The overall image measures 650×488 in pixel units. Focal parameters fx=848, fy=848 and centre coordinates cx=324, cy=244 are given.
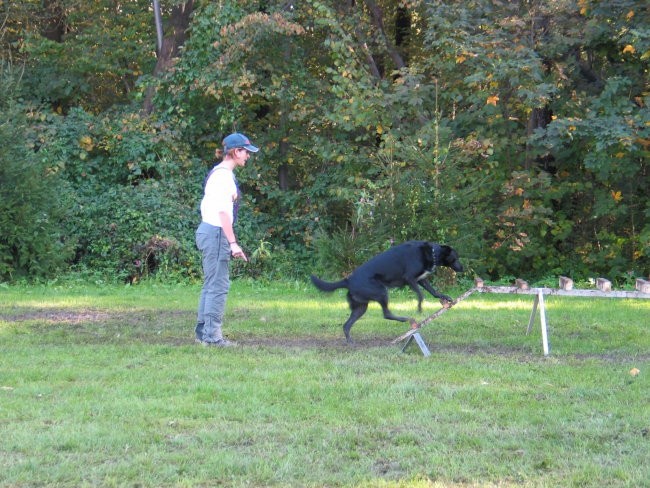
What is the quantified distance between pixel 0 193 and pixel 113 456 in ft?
37.3

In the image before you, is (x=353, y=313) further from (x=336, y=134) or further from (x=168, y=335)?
(x=336, y=134)

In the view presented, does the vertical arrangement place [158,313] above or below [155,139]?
below

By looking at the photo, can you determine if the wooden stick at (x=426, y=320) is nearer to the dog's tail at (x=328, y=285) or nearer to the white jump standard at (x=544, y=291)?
the white jump standard at (x=544, y=291)

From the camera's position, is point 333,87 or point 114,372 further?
point 333,87

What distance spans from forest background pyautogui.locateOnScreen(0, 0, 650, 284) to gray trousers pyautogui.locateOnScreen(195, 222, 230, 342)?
5.33 metres

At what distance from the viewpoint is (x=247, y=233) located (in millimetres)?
18047

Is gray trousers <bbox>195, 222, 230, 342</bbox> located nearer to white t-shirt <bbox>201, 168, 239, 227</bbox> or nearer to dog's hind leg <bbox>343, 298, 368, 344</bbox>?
white t-shirt <bbox>201, 168, 239, 227</bbox>

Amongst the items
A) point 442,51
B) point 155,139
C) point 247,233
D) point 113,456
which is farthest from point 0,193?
point 113,456

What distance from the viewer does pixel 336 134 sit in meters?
18.6

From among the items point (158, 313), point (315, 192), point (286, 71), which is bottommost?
point (158, 313)

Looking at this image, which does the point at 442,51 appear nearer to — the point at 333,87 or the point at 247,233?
the point at 333,87

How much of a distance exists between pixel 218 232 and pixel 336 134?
35.9ft

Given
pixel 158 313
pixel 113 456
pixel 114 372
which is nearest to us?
pixel 113 456

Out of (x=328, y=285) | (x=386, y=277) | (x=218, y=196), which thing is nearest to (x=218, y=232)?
(x=218, y=196)
